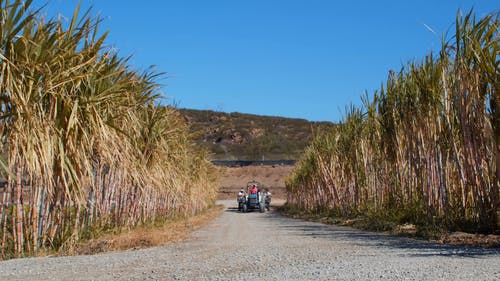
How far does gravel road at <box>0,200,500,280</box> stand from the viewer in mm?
5023

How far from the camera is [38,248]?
7559 mm

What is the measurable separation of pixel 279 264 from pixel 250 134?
237 feet

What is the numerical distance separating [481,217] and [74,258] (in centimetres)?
610

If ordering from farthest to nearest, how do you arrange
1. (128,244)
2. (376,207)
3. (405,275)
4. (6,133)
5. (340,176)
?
(340,176), (376,207), (128,244), (6,133), (405,275)

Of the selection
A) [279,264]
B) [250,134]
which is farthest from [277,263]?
[250,134]

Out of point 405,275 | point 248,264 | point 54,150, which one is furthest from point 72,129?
point 405,275

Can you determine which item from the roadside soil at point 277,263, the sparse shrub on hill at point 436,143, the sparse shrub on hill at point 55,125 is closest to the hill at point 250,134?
the sparse shrub on hill at point 436,143

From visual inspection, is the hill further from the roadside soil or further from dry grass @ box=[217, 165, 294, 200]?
the roadside soil

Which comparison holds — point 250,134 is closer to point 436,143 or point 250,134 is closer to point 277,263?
point 436,143

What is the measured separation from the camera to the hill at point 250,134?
7119cm

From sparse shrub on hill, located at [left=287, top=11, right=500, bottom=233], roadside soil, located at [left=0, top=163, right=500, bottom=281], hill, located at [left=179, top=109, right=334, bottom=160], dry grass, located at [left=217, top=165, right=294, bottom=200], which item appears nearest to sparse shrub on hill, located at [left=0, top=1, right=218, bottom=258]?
roadside soil, located at [left=0, top=163, right=500, bottom=281]

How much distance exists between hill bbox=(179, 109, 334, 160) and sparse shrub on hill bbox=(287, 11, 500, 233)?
5132 cm

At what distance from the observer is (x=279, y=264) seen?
5.83 m

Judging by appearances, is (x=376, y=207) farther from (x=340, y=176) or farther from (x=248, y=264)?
(x=248, y=264)
